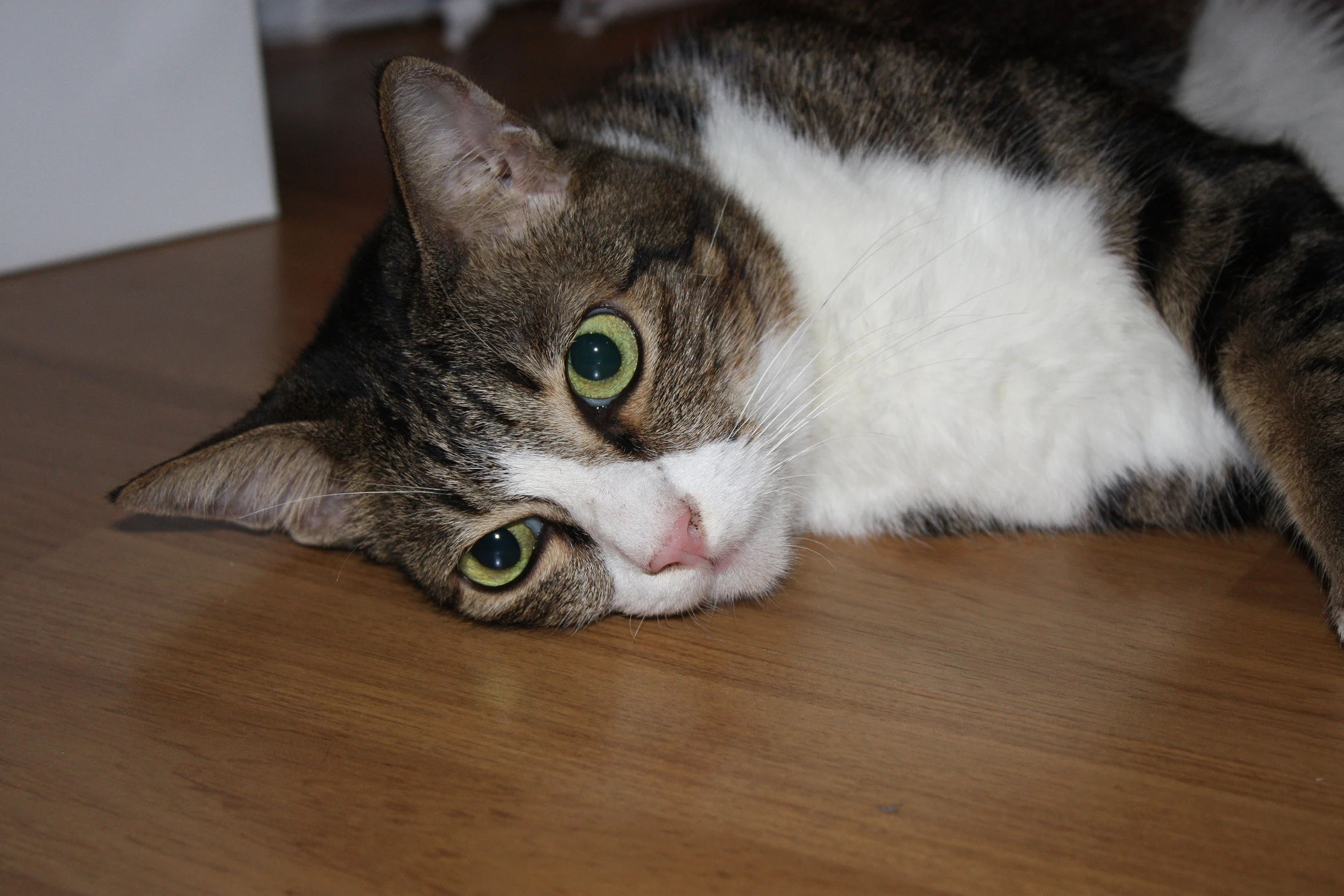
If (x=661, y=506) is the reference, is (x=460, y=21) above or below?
below

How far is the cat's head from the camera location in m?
1.46

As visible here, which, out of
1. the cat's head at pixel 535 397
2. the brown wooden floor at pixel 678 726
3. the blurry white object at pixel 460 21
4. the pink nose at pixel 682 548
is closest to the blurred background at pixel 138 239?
the brown wooden floor at pixel 678 726

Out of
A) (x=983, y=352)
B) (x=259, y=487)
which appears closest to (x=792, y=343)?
(x=983, y=352)

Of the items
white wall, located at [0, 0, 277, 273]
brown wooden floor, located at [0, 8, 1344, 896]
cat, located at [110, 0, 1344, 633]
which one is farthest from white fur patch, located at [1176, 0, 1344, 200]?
white wall, located at [0, 0, 277, 273]

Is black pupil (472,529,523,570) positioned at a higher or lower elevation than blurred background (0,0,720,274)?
higher

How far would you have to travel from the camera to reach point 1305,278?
1548 millimetres

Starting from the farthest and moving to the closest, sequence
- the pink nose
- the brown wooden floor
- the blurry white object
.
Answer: the blurry white object → the pink nose → the brown wooden floor

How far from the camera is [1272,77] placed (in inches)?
87.1

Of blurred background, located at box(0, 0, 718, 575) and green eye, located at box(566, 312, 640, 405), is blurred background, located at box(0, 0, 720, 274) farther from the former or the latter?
green eye, located at box(566, 312, 640, 405)

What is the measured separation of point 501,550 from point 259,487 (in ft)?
1.28

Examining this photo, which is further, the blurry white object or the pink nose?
the blurry white object

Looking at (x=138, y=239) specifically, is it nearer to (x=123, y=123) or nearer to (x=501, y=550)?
(x=123, y=123)

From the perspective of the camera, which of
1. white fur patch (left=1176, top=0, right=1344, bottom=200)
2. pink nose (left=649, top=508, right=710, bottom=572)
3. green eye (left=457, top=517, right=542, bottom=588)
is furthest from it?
white fur patch (left=1176, top=0, right=1344, bottom=200)

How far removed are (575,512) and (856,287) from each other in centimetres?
57
